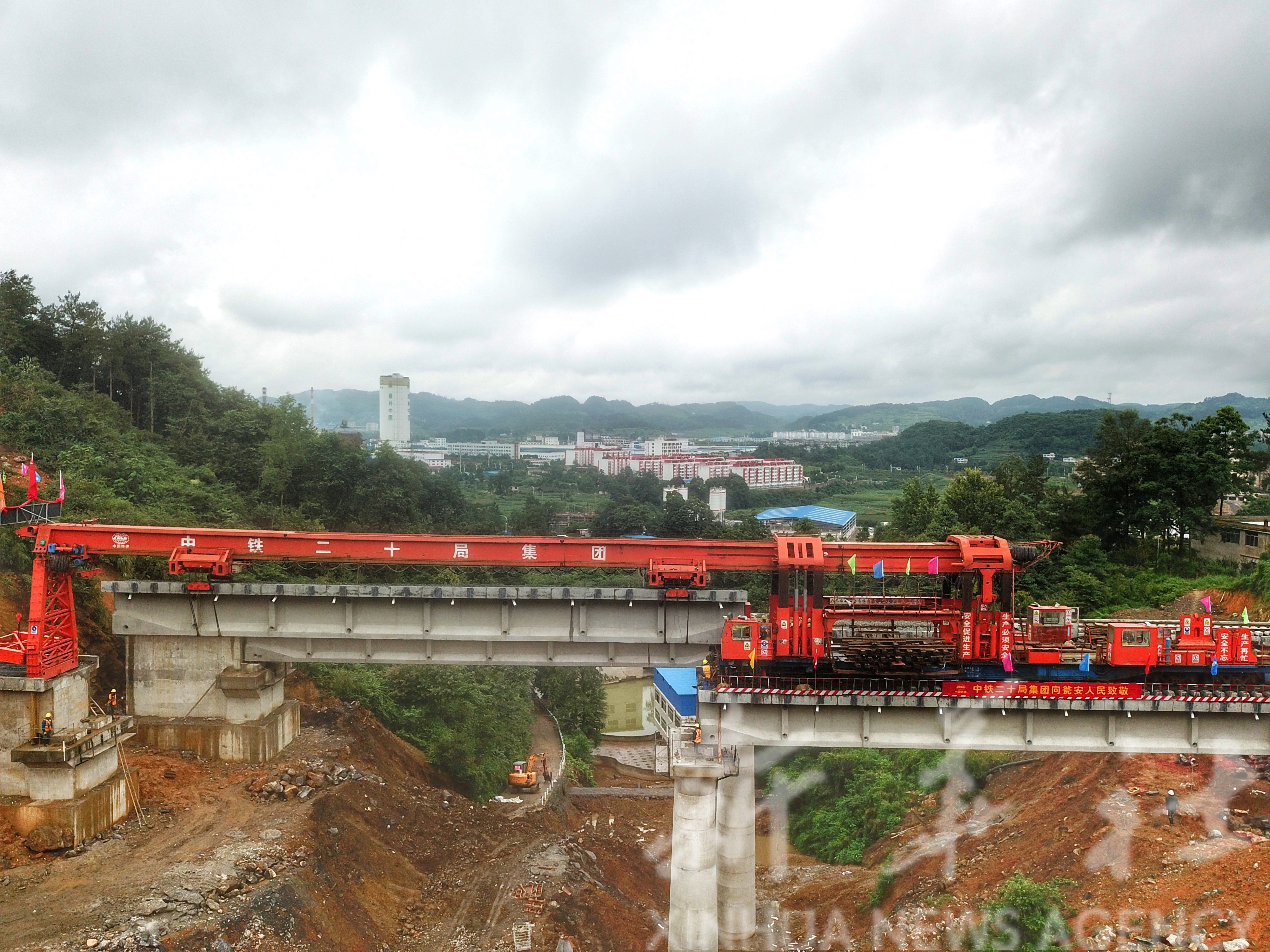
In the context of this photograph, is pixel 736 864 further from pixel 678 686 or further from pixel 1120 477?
pixel 1120 477

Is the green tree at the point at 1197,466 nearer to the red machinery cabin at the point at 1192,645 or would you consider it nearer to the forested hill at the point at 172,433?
the red machinery cabin at the point at 1192,645

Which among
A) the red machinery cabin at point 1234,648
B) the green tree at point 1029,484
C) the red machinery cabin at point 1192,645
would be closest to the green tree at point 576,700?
the green tree at point 1029,484

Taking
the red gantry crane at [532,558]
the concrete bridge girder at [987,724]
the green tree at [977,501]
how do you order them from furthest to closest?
the green tree at [977,501], the red gantry crane at [532,558], the concrete bridge girder at [987,724]

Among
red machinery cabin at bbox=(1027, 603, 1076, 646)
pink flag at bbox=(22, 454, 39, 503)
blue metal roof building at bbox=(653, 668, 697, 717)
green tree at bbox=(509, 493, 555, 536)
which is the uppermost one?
pink flag at bbox=(22, 454, 39, 503)

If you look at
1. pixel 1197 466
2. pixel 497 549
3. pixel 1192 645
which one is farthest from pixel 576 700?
pixel 1197 466

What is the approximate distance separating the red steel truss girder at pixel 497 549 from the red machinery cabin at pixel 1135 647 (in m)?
4.48

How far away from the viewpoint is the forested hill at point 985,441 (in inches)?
5748

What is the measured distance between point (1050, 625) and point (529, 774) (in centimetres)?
2693

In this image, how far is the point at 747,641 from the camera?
23844 mm

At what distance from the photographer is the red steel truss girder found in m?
24.4

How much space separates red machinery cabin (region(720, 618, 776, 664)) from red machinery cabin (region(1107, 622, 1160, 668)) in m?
10.6

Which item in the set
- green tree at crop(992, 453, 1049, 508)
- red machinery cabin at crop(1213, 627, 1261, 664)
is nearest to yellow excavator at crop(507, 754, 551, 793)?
red machinery cabin at crop(1213, 627, 1261, 664)

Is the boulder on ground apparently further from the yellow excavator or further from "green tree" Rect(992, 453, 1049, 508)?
"green tree" Rect(992, 453, 1049, 508)

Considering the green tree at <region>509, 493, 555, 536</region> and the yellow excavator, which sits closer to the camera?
the yellow excavator
